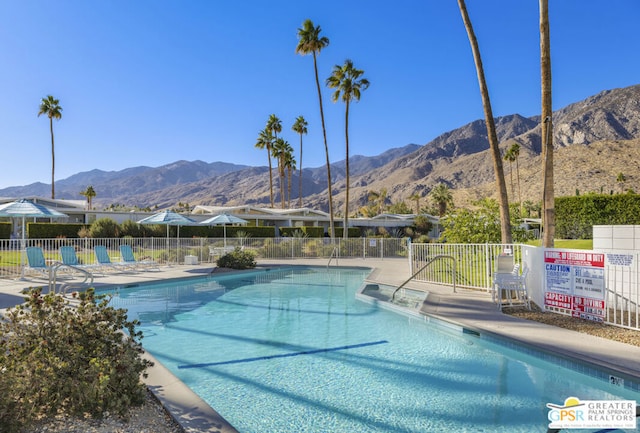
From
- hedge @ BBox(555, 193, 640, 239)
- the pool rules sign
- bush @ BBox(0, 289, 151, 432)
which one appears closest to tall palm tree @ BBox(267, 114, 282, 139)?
hedge @ BBox(555, 193, 640, 239)

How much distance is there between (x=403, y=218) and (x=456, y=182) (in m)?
72.9

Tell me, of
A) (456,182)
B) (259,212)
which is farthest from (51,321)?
(456,182)

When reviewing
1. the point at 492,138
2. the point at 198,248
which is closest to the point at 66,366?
the point at 492,138

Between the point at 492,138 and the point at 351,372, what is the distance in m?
7.94

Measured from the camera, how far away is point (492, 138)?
11.1m

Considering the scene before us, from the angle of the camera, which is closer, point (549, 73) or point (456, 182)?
point (549, 73)

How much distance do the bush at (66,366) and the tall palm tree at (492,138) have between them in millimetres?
9643

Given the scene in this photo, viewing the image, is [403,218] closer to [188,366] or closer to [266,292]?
[266,292]

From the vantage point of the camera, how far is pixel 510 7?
1731cm

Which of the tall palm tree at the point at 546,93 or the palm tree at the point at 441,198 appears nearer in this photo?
the tall palm tree at the point at 546,93

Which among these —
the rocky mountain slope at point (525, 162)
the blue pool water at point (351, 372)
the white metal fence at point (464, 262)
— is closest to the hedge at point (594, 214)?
the rocky mountain slope at point (525, 162)

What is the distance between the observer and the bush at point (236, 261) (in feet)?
59.0

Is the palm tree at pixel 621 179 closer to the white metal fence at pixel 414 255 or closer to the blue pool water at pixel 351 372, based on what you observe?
the white metal fence at pixel 414 255

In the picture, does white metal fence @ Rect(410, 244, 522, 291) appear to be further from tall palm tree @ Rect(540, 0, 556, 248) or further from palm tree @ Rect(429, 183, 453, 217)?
palm tree @ Rect(429, 183, 453, 217)
